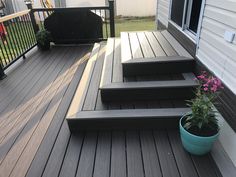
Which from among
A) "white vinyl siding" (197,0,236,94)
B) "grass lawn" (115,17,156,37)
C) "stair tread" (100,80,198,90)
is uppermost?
"white vinyl siding" (197,0,236,94)

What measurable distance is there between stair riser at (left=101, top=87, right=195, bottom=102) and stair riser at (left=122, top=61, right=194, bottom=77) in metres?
0.36

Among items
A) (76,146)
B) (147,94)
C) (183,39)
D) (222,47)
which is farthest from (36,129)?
(183,39)

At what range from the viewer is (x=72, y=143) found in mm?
2092

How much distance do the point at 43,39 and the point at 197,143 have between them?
4148 mm

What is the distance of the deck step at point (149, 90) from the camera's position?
7.82 ft

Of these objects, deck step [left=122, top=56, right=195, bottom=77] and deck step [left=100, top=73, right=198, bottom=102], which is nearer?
deck step [left=100, top=73, right=198, bottom=102]

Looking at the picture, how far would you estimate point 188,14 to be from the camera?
2.97m

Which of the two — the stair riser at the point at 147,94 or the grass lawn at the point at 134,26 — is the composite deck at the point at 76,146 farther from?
the grass lawn at the point at 134,26

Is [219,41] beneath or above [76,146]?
above

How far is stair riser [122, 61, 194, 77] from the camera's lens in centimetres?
262

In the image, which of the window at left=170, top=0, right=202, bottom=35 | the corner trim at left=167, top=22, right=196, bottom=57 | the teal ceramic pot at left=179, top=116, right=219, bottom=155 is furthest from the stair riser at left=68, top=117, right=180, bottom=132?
the window at left=170, top=0, right=202, bottom=35

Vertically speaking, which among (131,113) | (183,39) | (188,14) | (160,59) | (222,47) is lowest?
(131,113)

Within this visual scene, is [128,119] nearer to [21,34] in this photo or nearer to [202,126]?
[202,126]

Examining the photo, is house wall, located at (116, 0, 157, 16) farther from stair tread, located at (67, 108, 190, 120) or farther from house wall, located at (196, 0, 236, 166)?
stair tread, located at (67, 108, 190, 120)
